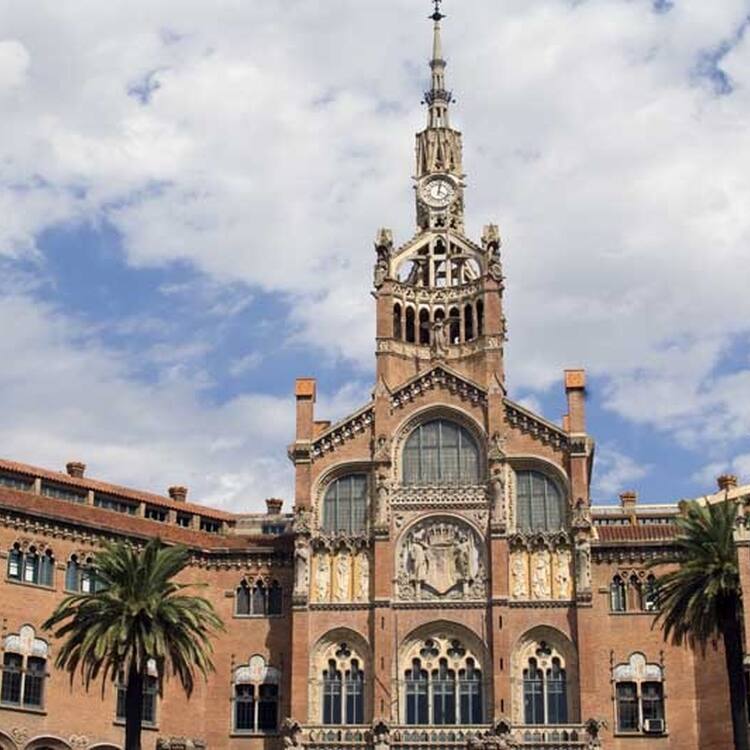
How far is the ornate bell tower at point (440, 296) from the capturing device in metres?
77.0

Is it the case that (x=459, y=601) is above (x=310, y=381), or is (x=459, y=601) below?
below

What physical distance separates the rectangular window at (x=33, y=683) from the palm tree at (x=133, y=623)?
20.1 feet

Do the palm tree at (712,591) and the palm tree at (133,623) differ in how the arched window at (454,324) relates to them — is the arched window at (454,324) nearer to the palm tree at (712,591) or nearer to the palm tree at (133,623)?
the palm tree at (712,591)

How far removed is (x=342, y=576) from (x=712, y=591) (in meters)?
22.0

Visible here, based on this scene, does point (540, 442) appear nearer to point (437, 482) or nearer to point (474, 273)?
point (437, 482)

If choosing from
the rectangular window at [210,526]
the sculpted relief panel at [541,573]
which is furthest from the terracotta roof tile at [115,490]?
the sculpted relief panel at [541,573]

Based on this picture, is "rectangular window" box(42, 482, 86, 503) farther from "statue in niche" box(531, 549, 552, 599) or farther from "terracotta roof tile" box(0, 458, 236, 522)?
"statue in niche" box(531, 549, 552, 599)

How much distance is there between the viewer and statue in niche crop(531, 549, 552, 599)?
70750mm

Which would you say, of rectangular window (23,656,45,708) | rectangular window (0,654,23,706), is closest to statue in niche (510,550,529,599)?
rectangular window (23,656,45,708)

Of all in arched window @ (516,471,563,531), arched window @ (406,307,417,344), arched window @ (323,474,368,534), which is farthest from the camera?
arched window @ (406,307,417,344)

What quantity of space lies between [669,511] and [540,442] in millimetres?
21178

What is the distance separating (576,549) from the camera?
70688 mm

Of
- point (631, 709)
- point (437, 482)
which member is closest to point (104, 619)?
point (437, 482)

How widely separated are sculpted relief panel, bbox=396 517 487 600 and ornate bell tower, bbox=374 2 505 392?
8.31 meters
